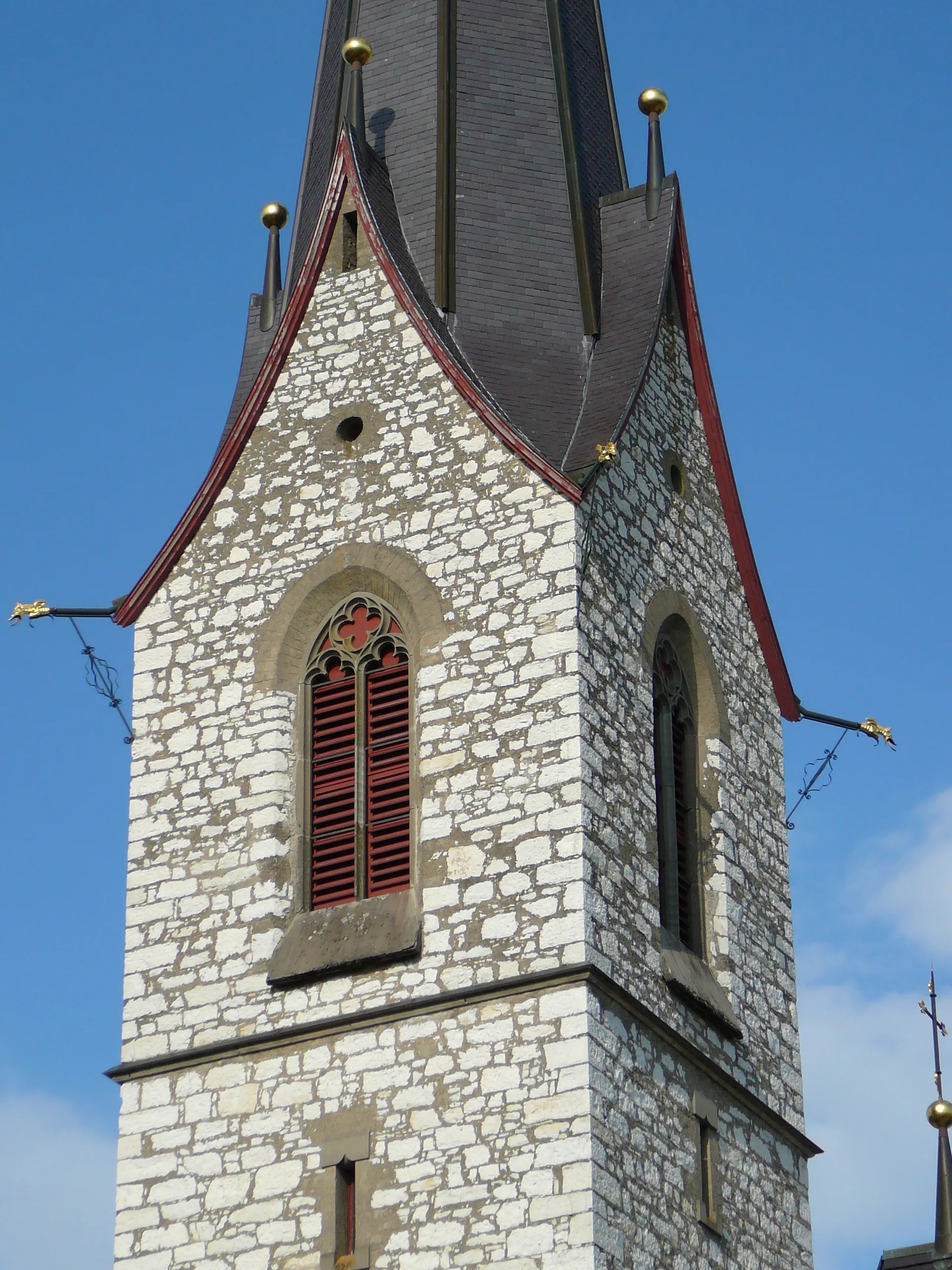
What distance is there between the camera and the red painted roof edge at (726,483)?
29672 millimetres

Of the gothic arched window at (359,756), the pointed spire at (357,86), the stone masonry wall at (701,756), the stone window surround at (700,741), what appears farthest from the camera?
the pointed spire at (357,86)

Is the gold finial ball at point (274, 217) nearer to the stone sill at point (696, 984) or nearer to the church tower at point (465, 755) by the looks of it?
the church tower at point (465, 755)

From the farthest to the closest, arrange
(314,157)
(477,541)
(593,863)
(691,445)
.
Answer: (314,157) < (691,445) < (477,541) < (593,863)

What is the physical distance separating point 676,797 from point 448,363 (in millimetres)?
4071

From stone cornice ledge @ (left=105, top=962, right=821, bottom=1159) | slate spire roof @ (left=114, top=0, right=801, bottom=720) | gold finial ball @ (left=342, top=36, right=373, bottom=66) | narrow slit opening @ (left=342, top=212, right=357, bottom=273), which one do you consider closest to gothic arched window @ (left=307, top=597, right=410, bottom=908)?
stone cornice ledge @ (left=105, top=962, right=821, bottom=1159)

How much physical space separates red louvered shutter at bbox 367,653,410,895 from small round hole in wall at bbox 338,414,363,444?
214 cm

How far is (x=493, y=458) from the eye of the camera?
2712cm

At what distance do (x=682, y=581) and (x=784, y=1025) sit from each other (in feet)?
12.6

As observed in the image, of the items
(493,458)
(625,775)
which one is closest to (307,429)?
(493,458)

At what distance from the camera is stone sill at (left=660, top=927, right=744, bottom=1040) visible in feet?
84.3

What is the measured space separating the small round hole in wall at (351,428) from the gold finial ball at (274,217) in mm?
3733

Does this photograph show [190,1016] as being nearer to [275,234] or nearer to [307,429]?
[307,429]

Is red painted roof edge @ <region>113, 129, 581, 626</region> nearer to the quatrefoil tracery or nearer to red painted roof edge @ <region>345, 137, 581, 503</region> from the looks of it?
red painted roof edge @ <region>345, 137, 581, 503</region>

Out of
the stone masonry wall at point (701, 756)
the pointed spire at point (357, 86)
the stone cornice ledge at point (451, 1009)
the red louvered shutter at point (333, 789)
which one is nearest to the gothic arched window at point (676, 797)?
the stone masonry wall at point (701, 756)
